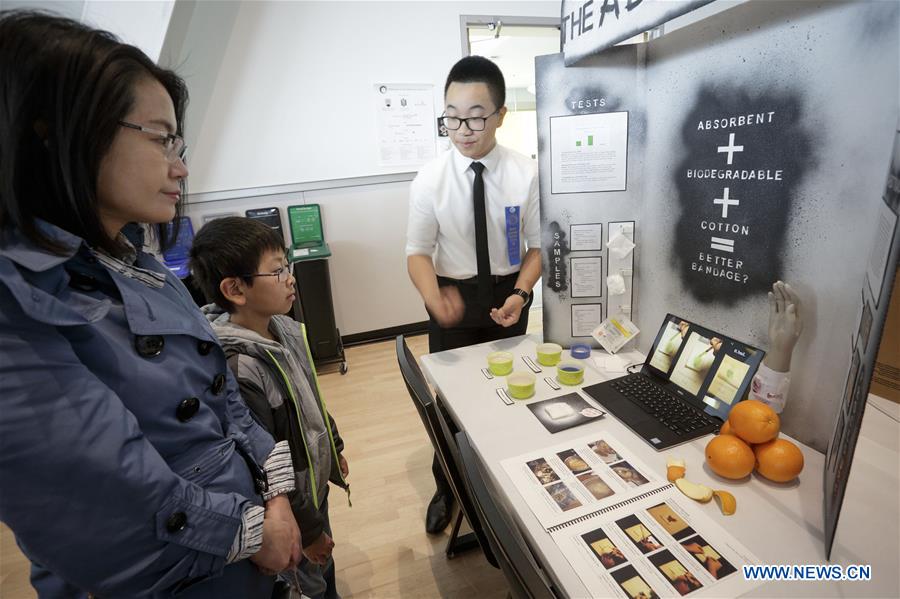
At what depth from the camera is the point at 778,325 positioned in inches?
40.6

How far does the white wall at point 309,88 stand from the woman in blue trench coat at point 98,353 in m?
2.66

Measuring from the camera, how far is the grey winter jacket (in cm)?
105

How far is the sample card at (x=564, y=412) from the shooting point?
115 centimetres

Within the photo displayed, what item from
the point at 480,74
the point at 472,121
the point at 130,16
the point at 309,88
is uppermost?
the point at 130,16

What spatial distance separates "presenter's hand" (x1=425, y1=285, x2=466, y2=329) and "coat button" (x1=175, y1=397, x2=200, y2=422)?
1084mm

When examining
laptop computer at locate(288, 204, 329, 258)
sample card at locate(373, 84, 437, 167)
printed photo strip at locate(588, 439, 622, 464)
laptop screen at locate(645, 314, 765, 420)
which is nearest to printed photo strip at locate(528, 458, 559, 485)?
printed photo strip at locate(588, 439, 622, 464)

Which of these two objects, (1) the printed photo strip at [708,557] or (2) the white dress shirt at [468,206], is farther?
(2) the white dress shirt at [468,206]

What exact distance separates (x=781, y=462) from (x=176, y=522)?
3.69ft

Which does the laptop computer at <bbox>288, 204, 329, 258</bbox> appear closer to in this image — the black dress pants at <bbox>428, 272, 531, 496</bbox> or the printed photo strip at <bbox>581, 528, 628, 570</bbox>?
the black dress pants at <bbox>428, 272, 531, 496</bbox>

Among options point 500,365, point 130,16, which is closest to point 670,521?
point 500,365

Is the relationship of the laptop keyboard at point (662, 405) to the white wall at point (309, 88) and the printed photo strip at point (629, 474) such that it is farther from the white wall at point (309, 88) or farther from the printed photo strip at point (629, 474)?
the white wall at point (309, 88)

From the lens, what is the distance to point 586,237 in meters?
1.48

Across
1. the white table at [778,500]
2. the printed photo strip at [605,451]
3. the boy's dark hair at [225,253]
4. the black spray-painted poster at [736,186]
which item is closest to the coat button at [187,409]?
the boy's dark hair at [225,253]

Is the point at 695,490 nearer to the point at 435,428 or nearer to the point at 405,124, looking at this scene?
the point at 435,428
